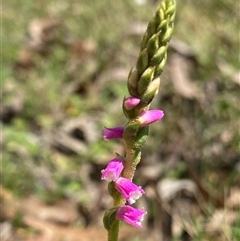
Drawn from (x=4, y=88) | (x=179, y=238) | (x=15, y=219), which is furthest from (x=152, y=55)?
(x=4, y=88)

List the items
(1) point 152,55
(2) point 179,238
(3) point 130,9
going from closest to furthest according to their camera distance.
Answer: (1) point 152,55 < (2) point 179,238 < (3) point 130,9

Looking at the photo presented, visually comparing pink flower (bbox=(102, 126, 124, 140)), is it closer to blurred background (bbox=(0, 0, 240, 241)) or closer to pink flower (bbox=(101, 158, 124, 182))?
pink flower (bbox=(101, 158, 124, 182))

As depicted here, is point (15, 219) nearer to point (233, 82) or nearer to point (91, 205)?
point (91, 205)

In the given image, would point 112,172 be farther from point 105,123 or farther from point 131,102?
point 105,123

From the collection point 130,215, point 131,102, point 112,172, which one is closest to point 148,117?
point 131,102

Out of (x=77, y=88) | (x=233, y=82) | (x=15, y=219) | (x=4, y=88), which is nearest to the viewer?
(x=15, y=219)

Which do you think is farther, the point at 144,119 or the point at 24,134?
the point at 24,134

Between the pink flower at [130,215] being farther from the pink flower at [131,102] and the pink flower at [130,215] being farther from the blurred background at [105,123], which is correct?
the blurred background at [105,123]

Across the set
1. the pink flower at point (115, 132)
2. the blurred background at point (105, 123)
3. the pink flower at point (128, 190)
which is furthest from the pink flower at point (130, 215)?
the blurred background at point (105, 123)

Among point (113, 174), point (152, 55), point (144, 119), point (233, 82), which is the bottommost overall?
point (233, 82)
